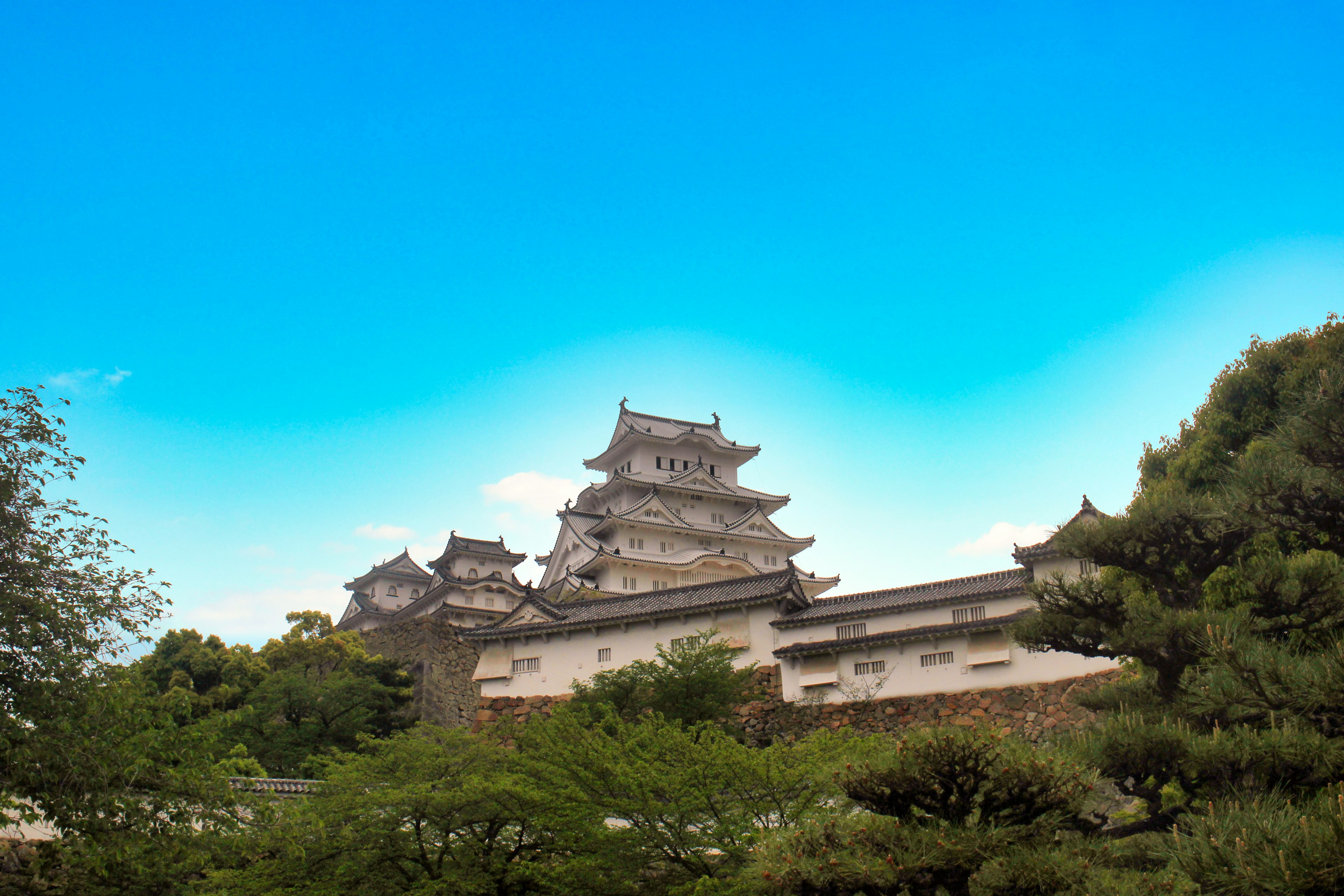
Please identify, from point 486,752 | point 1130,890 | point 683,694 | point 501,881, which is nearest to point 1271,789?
point 1130,890

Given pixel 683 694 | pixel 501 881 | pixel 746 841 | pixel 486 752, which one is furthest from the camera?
pixel 683 694

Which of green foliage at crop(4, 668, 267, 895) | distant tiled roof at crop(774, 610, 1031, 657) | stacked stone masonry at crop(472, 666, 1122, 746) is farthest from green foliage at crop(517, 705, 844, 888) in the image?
distant tiled roof at crop(774, 610, 1031, 657)

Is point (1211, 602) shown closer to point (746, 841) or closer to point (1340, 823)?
point (746, 841)

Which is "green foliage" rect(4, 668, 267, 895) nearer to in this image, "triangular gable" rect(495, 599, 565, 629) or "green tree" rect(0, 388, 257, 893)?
"green tree" rect(0, 388, 257, 893)

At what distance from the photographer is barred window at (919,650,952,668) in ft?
70.3

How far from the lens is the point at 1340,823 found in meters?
5.34

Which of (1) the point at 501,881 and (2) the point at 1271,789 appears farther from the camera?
(1) the point at 501,881

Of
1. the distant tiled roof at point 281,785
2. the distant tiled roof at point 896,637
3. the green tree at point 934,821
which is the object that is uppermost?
the distant tiled roof at point 896,637

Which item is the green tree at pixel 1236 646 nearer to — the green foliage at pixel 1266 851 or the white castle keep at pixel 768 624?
the green foliage at pixel 1266 851

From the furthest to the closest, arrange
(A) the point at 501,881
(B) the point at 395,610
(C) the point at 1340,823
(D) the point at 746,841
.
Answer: (B) the point at 395,610 → (A) the point at 501,881 → (D) the point at 746,841 → (C) the point at 1340,823

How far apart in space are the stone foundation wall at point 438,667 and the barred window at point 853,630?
35.9 feet

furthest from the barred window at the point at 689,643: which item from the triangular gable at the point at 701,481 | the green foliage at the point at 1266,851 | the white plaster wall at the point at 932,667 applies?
the triangular gable at the point at 701,481

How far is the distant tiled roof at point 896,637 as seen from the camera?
20.9 m

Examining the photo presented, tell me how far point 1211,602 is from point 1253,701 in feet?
17.3
